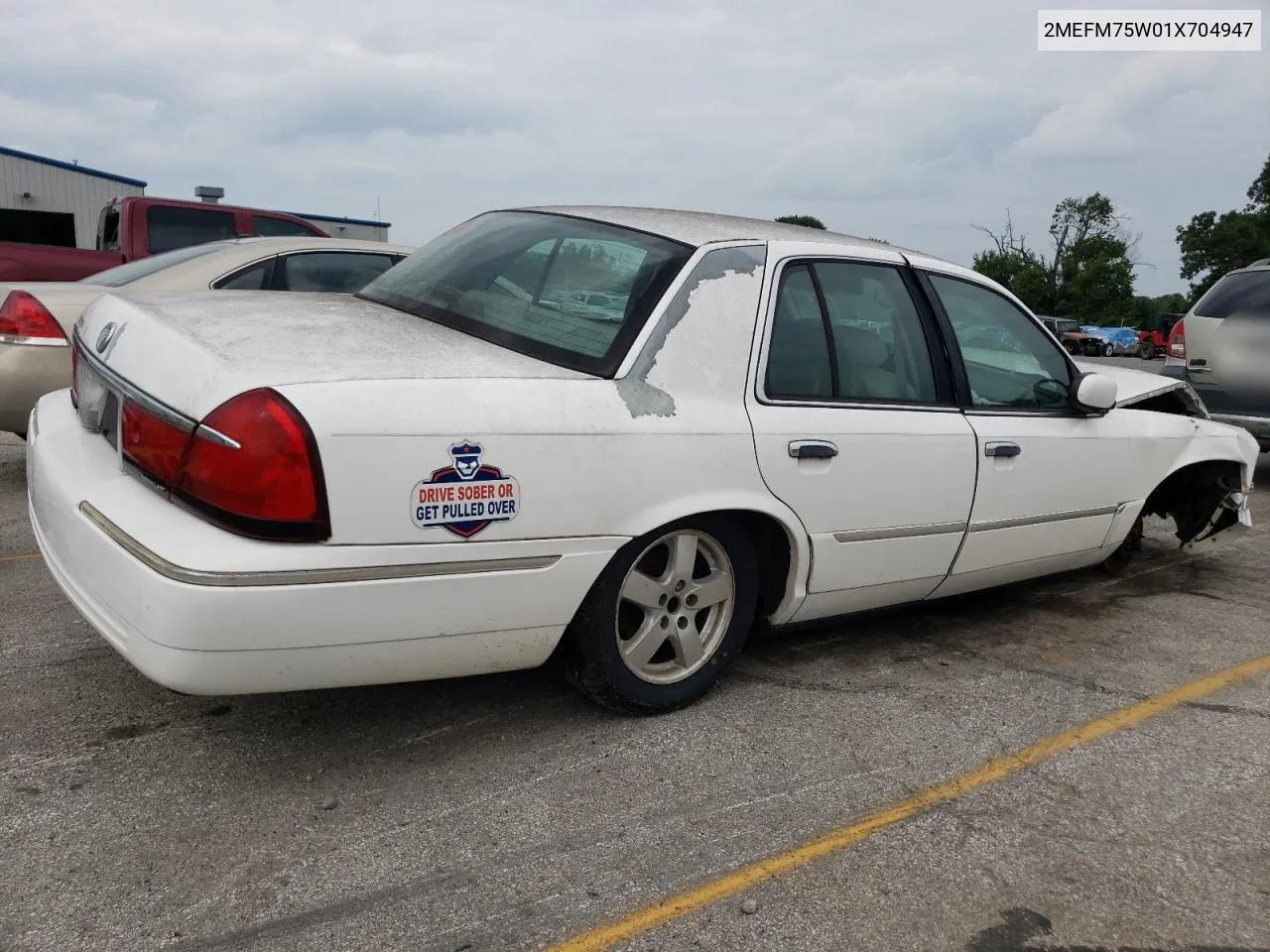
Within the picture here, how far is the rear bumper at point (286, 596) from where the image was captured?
2.29 meters

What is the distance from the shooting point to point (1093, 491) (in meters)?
4.18

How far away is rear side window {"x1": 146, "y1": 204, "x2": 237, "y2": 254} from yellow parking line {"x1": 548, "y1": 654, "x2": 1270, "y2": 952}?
29.2 feet

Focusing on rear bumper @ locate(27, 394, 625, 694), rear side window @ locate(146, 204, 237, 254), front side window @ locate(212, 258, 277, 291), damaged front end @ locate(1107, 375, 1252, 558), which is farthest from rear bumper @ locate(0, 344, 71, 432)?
damaged front end @ locate(1107, 375, 1252, 558)

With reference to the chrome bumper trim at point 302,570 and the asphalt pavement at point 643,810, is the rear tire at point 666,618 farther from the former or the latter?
the chrome bumper trim at point 302,570

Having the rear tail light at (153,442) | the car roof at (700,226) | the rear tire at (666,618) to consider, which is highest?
the car roof at (700,226)

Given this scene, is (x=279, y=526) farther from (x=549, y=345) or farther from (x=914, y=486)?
(x=914, y=486)

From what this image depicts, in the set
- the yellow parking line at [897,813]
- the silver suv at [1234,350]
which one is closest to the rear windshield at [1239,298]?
the silver suv at [1234,350]

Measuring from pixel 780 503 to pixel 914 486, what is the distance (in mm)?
577

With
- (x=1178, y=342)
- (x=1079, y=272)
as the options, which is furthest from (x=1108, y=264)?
(x=1178, y=342)

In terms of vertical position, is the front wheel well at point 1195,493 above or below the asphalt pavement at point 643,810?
above

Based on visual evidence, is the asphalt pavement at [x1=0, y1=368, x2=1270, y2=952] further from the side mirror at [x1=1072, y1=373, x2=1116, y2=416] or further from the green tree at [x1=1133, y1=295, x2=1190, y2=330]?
the green tree at [x1=1133, y1=295, x2=1190, y2=330]

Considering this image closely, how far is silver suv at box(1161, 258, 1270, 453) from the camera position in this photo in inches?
282

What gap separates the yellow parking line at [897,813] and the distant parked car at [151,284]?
3.75 m

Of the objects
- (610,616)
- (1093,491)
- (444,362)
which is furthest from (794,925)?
(1093,491)
